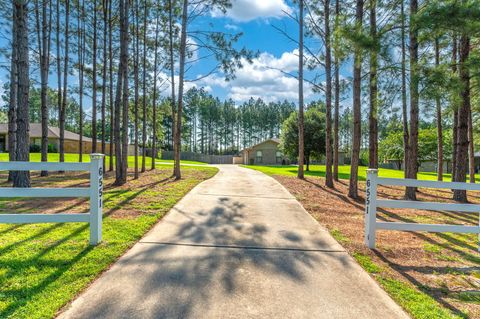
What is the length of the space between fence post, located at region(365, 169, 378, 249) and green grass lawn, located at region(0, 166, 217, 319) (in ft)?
12.0

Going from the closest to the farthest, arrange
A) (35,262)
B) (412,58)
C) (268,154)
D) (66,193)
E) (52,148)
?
(35,262) → (66,193) → (412,58) → (52,148) → (268,154)

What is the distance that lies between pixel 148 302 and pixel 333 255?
2.61m

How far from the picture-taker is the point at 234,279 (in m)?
3.12

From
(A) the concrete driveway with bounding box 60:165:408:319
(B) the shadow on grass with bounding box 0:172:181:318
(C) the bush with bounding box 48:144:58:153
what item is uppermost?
(C) the bush with bounding box 48:144:58:153

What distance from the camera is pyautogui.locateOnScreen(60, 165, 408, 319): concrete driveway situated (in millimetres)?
2561

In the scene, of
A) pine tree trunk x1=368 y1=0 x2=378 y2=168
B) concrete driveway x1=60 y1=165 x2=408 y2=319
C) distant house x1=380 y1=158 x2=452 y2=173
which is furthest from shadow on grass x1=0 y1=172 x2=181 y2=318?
distant house x1=380 y1=158 x2=452 y2=173

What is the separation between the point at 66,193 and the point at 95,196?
1.25 feet

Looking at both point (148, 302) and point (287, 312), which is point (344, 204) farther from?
point (148, 302)

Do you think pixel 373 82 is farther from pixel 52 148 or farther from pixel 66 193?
pixel 52 148

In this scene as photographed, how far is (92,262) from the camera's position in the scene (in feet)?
11.2

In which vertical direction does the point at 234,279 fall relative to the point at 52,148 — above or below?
below

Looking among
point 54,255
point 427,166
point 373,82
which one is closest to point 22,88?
point 54,255

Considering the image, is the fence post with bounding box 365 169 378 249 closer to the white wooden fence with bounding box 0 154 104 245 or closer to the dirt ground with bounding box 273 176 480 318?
the dirt ground with bounding box 273 176 480 318

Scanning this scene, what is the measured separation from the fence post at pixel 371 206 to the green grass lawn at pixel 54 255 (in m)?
3.66
